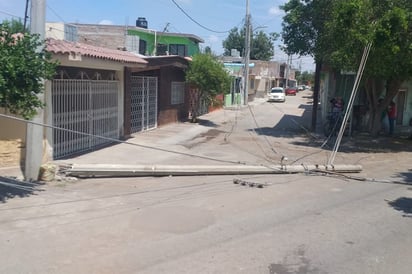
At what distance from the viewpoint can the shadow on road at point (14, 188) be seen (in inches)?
313

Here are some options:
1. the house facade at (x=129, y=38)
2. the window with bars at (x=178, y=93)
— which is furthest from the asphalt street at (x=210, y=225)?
the window with bars at (x=178, y=93)

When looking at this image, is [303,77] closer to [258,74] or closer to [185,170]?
[258,74]

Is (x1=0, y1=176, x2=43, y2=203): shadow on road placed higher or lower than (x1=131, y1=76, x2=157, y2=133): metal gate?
lower

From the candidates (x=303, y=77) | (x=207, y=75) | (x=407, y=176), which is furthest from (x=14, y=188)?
(x=303, y=77)

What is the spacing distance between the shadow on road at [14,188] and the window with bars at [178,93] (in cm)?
1410

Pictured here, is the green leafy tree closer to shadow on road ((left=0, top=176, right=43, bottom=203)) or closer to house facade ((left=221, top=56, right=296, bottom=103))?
house facade ((left=221, top=56, right=296, bottom=103))

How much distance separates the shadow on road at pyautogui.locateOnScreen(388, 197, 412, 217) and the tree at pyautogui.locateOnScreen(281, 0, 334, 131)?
32.6ft

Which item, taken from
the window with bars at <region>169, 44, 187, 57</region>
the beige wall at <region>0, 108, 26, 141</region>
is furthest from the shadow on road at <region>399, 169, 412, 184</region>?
the window with bars at <region>169, 44, 187, 57</region>

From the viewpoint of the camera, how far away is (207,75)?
2323 centimetres

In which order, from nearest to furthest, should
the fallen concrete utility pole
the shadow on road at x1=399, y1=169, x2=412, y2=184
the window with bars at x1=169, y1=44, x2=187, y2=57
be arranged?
the fallen concrete utility pole
the shadow on road at x1=399, y1=169, x2=412, y2=184
the window with bars at x1=169, y1=44, x2=187, y2=57

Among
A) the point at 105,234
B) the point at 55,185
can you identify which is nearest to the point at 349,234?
the point at 105,234

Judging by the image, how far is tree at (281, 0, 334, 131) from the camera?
733 inches

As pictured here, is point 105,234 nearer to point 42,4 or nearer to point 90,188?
point 90,188

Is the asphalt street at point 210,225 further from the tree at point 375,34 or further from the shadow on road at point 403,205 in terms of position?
the tree at point 375,34
